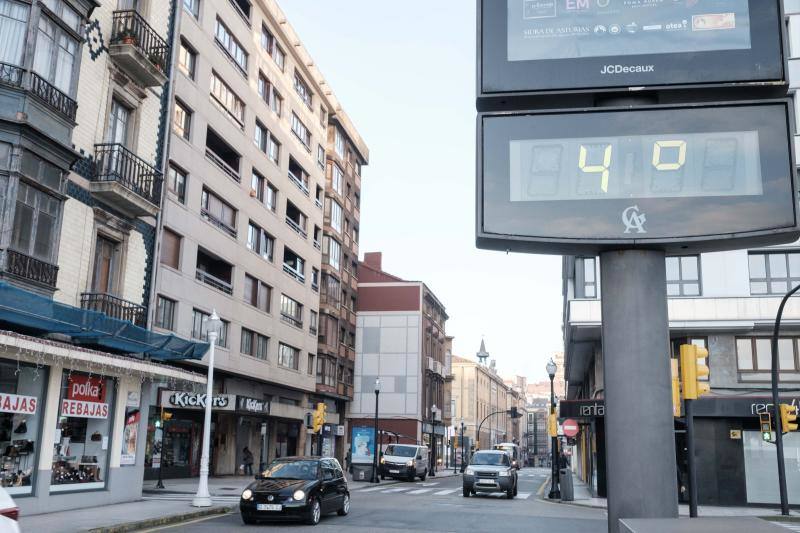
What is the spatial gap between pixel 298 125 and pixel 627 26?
4183cm

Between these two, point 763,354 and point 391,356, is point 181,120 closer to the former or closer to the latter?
point 763,354

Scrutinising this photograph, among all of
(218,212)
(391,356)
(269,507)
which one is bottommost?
(269,507)

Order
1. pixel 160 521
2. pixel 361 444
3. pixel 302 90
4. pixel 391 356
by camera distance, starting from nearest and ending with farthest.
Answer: pixel 160 521
pixel 302 90
pixel 361 444
pixel 391 356

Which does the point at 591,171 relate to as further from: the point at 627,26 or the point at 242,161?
the point at 242,161

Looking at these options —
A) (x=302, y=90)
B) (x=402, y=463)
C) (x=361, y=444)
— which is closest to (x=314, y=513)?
(x=402, y=463)

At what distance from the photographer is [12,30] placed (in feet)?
56.7

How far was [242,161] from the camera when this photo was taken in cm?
3712

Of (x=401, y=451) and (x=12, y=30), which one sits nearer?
(x=12, y=30)

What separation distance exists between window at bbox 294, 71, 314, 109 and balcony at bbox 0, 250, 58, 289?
30.0 meters

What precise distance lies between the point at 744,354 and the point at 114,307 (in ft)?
75.3

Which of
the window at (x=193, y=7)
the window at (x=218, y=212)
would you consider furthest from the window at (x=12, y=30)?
the window at (x=218, y=212)

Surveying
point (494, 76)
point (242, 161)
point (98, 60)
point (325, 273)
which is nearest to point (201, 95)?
point (242, 161)

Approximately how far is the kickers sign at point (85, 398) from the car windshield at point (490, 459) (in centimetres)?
1569

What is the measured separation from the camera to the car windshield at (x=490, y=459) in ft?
100
